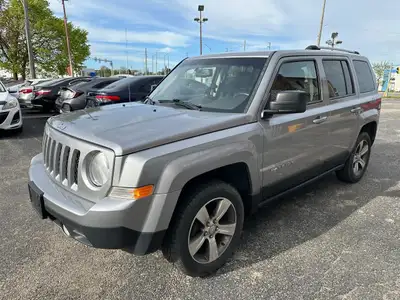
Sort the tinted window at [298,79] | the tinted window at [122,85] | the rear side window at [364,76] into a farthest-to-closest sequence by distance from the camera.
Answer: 1. the tinted window at [122,85]
2. the rear side window at [364,76]
3. the tinted window at [298,79]

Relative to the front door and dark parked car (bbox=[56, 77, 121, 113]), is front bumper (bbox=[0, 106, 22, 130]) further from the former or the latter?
the front door

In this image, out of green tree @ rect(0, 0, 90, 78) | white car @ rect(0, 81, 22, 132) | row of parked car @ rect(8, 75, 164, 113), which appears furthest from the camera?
green tree @ rect(0, 0, 90, 78)

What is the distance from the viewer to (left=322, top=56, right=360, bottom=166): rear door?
3.70 m

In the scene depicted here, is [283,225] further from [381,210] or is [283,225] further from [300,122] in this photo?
[381,210]

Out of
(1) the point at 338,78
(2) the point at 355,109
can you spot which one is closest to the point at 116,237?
(1) the point at 338,78

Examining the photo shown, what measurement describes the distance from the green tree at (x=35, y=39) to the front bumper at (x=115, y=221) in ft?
116

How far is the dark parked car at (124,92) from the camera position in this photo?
25.2 feet

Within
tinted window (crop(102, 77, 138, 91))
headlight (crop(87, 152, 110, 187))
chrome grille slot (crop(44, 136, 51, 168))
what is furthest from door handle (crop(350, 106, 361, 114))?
tinted window (crop(102, 77, 138, 91))

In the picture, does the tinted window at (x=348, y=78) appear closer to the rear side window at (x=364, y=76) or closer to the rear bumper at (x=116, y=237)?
the rear side window at (x=364, y=76)

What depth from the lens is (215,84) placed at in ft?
10.6

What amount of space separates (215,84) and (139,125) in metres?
1.11

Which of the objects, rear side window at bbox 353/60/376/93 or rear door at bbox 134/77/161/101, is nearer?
rear side window at bbox 353/60/376/93

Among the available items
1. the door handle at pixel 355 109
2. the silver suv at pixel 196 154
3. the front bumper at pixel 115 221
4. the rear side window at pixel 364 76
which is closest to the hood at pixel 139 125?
the silver suv at pixel 196 154

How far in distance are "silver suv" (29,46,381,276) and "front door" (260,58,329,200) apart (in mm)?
11
